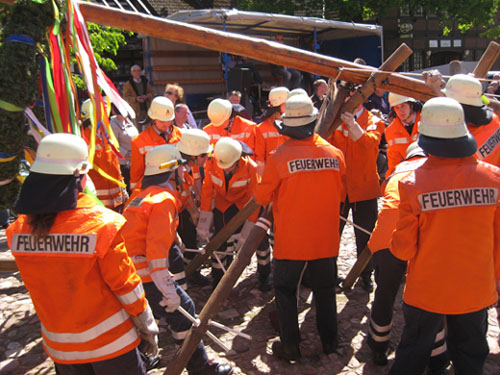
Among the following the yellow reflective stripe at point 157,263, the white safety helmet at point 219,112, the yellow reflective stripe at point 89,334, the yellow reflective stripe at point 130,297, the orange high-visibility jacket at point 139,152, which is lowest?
the yellow reflective stripe at point 89,334

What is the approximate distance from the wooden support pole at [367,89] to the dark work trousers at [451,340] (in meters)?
1.81

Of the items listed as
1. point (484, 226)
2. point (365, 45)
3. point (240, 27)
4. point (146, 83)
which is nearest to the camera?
point (484, 226)

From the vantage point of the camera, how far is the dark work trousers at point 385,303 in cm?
343

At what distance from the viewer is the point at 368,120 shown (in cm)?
513

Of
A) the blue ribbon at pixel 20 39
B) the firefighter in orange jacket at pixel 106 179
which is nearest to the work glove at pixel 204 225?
the firefighter in orange jacket at pixel 106 179

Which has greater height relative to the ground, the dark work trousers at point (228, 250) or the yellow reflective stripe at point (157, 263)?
the yellow reflective stripe at point (157, 263)

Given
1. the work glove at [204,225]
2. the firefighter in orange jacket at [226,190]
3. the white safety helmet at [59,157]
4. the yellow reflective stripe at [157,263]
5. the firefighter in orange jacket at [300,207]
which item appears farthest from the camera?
the work glove at [204,225]

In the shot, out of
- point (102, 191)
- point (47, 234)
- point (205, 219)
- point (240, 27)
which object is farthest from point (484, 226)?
point (240, 27)

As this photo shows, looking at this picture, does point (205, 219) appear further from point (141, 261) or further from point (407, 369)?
point (407, 369)

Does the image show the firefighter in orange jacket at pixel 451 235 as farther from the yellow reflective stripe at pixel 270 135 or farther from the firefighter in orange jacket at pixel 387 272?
the yellow reflective stripe at pixel 270 135

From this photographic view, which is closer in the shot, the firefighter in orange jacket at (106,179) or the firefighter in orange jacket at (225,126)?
the firefighter in orange jacket at (106,179)

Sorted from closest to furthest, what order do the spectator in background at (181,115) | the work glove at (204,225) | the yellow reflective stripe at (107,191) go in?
the work glove at (204,225) < the yellow reflective stripe at (107,191) < the spectator in background at (181,115)

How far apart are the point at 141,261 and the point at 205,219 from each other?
1.58m

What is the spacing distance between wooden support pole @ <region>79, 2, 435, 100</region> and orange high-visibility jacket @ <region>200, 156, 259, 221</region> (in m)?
1.41
